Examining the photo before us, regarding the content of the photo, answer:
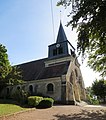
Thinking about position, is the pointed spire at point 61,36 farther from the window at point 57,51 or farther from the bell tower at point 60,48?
the window at point 57,51

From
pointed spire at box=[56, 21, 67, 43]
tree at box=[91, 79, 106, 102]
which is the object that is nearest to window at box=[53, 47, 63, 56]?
pointed spire at box=[56, 21, 67, 43]

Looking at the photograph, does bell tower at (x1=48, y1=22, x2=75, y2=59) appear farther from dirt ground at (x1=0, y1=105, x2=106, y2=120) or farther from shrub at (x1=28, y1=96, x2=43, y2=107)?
dirt ground at (x1=0, y1=105, x2=106, y2=120)

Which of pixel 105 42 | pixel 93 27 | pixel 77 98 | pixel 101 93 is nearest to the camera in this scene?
pixel 93 27

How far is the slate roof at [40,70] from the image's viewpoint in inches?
Result: 1287

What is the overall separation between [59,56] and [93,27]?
2651 centimetres

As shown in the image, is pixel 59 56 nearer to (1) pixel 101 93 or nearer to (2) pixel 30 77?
(2) pixel 30 77

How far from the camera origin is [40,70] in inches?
1437

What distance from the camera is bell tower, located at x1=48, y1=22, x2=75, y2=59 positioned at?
35.2 m

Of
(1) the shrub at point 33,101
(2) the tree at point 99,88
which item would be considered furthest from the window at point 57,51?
(1) the shrub at point 33,101

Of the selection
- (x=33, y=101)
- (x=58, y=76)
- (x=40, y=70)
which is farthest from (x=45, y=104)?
(x=40, y=70)

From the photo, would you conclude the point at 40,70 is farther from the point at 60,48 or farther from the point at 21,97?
the point at 21,97

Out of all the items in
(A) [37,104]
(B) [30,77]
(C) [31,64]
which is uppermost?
(C) [31,64]

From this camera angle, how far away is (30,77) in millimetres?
36156

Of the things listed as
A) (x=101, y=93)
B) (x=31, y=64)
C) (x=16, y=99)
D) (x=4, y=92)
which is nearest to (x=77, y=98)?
(x=101, y=93)
